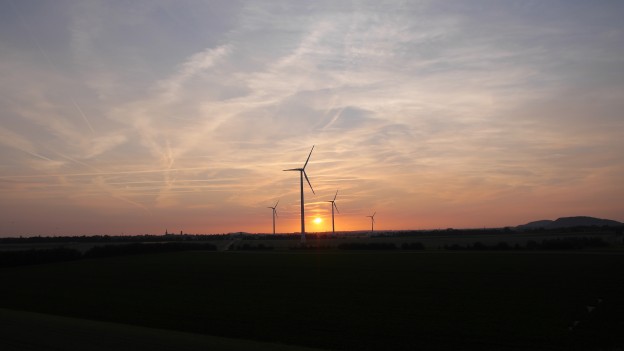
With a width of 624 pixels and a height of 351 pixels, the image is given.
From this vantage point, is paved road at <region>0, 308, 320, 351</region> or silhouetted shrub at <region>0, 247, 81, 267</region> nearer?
paved road at <region>0, 308, 320, 351</region>

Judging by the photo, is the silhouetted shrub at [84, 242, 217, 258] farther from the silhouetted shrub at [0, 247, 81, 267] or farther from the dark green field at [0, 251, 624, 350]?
the dark green field at [0, 251, 624, 350]

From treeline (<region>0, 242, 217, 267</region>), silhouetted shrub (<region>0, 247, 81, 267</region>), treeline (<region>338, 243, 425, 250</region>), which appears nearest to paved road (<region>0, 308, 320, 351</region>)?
silhouetted shrub (<region>0, 247, 81, 267</region>)

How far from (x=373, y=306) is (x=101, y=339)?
1230 cm

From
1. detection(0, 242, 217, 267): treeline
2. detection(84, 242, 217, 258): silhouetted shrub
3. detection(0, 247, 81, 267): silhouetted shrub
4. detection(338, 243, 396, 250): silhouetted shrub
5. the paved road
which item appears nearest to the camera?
the paved road

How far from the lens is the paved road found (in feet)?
51.9

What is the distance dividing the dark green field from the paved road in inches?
42.6

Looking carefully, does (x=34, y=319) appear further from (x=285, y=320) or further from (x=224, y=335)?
(x=285, y=320)

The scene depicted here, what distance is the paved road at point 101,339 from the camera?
15.8 metres

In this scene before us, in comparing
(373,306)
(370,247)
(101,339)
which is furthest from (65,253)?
(101,339)

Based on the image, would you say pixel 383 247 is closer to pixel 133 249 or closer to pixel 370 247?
pixel 370 247

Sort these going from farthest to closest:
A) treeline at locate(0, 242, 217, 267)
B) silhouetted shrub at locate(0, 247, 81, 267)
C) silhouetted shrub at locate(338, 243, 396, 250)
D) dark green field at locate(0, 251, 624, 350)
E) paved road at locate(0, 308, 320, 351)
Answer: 1. silhouetted shrub at locate(338, 243, 396, 250)
2. treeline at locate(0, 242, 217, 267)
3. silhouetted shrub at locate(0, 247, 81, 267)
4. dark green field at locate(0, 251, 624, 350)
5. paved road at locate(0, 308, 320, 351)

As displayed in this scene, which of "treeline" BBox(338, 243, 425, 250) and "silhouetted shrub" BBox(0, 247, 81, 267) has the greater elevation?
"silhouetted shrub" BBox(0, 247, 81, 267)

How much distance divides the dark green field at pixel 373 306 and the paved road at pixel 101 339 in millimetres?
1082

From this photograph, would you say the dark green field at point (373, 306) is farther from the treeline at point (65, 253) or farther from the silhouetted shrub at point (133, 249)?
the silhouetted shrub at point (133, 249)
